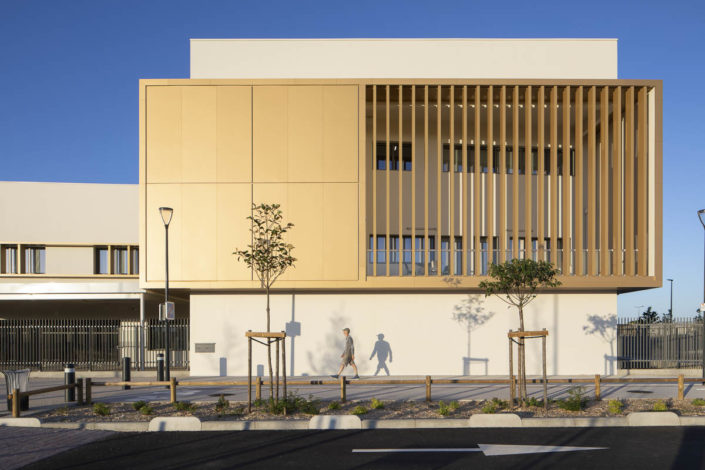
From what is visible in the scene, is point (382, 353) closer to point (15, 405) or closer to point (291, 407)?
point (291, 407)

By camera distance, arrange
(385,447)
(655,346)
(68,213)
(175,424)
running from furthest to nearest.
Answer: (68,213) < (655,346) < (175,424) < (385,447)

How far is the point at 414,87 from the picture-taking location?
19500mm

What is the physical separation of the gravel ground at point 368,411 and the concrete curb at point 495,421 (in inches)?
21.9

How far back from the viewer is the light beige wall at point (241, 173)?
19.1 metres

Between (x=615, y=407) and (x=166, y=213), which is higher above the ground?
(x=166, y=213)

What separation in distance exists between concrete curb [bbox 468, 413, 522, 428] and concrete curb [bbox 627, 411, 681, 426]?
216 centimetres

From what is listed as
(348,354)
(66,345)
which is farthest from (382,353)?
(66,345)

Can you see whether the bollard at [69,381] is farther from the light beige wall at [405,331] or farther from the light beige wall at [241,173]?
the light beige wall at [405,331]

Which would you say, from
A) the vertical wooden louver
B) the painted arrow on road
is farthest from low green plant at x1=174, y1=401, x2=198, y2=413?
the vertical wooden louver

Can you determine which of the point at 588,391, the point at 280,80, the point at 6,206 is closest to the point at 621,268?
the point at 588,391

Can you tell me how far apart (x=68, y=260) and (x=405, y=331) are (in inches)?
761

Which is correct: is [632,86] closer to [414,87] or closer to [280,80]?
[414,87]

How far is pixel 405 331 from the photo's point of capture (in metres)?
19.6

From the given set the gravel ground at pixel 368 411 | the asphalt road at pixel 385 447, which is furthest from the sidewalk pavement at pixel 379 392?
the asphalt road at pixel 385 447
